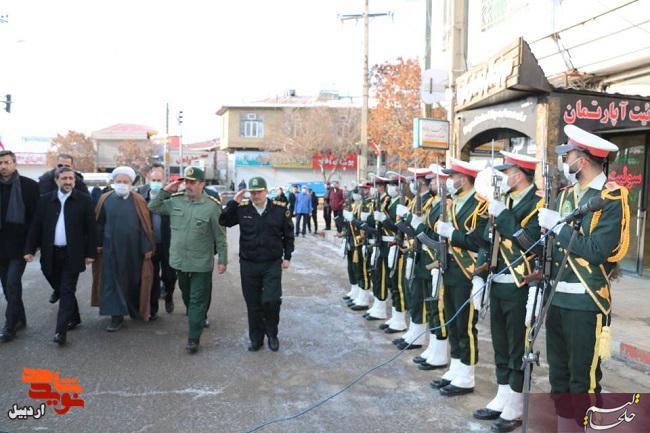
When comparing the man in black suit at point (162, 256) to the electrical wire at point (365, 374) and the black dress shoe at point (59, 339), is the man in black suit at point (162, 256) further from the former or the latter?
the electrical wire at point (365, 374)

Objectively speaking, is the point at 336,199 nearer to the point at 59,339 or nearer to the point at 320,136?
the point at 59,339

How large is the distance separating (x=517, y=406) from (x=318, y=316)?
3.90m

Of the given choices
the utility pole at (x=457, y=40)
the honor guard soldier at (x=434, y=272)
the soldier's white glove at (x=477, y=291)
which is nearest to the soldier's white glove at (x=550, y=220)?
the soldier's white glove at (x=477, y=291)

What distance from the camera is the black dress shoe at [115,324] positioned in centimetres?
690

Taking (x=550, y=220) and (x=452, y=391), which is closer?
(x=550, y=220)

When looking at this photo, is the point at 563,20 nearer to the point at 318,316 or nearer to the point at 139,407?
the point at 318,316

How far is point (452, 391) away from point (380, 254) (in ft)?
9.42

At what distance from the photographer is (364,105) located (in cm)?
2108

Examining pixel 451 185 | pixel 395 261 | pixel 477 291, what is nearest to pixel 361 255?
pixel 395 261

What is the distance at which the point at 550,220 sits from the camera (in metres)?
3.68

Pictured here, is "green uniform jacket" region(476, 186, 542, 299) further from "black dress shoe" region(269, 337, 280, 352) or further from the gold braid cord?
"black dress shoe" region(269, 337, 280, 352)

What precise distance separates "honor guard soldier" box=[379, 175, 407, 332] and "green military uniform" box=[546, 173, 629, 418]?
9.88 ft

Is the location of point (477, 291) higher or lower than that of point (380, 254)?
higher

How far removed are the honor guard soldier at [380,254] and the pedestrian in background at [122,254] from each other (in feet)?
9.38
